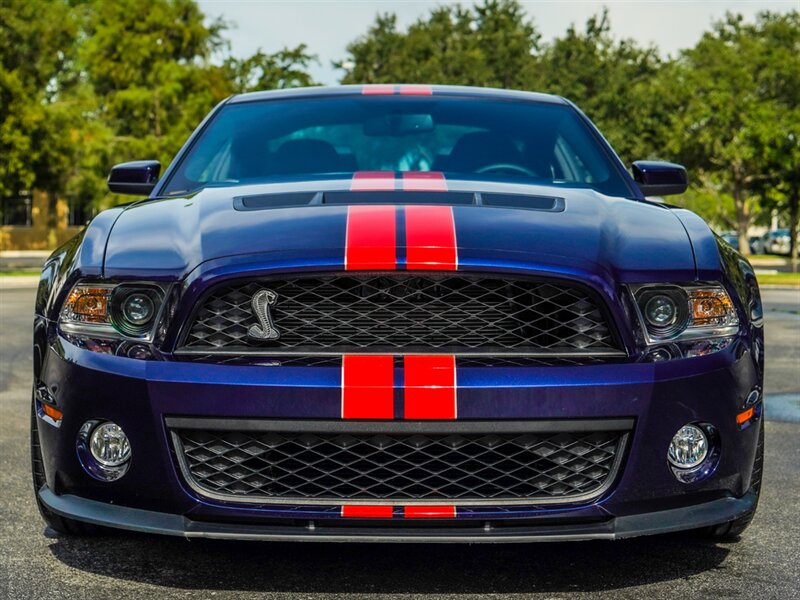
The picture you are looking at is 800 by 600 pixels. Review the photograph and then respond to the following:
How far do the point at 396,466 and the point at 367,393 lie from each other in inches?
9.1

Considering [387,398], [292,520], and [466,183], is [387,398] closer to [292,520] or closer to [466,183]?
[292,520]

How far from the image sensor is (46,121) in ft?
104

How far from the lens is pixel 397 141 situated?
199 inches

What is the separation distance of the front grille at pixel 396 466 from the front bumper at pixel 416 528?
7 cm

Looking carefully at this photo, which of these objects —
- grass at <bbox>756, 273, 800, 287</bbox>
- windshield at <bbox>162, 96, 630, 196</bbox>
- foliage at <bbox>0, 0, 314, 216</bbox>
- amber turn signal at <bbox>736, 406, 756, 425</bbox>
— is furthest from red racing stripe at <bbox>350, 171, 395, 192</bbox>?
foliage at <bbox>0, 0, 314, 216</bbox>

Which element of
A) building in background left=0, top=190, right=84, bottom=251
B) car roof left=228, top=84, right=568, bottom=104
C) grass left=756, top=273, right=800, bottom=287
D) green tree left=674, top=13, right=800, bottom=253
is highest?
car roof left=228, top=84, right=568, bottom=104

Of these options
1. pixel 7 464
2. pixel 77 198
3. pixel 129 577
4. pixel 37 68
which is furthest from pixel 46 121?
pixel 129 577

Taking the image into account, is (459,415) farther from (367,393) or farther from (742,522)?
(742,522)

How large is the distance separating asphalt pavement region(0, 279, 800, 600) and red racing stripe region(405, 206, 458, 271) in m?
0.89

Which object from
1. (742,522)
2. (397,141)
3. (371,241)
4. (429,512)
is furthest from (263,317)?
(397,141)

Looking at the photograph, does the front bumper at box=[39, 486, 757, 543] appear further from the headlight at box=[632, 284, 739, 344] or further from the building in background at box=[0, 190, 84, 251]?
the building in background at box=[0, 190, 84, 251]

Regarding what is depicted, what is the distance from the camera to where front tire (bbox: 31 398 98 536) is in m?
3.42

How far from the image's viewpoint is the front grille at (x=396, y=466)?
3.07m

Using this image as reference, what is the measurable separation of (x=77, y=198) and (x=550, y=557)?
5073 centimetres
